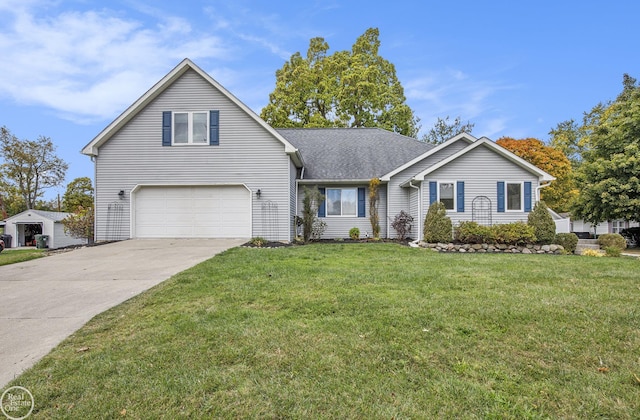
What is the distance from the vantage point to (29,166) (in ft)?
116

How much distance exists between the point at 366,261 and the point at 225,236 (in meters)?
Result: 7.17

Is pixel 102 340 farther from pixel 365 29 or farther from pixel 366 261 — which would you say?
pixel 365 29

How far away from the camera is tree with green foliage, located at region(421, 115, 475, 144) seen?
31.6 metres

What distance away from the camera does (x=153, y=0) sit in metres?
11.4

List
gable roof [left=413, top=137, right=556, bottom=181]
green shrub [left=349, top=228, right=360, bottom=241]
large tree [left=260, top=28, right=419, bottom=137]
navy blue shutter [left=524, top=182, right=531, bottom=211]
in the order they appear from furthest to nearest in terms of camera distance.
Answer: large tree [left=260, top=28, right=419, bottom=137] < green shrub [left=349, top=228, right=360, bottom=241] < navy blue shutter [left=524, top=182, right=531, bottom=211] < gable roof [left=413, top=137, right=556, bottom=181]

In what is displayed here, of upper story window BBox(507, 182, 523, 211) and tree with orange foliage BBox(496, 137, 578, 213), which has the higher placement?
tree with orange foliage BBox(496, 137, 578, 213)

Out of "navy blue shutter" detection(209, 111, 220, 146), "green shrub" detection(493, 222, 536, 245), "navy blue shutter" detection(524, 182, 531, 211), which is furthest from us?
"navy blue shutter" detection(209, 111, 220, 146)

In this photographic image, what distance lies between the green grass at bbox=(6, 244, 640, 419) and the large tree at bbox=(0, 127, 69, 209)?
41622 millimetres

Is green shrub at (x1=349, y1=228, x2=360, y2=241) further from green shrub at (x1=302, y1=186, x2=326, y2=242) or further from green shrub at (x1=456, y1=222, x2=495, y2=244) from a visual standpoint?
green shrub at (x1=456, y1=222, x2=495, y2=244)

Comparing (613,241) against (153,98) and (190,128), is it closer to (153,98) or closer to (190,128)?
(190,128)

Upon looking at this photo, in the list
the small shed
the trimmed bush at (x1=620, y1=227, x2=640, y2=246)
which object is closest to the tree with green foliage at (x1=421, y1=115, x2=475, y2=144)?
the trimmed bush at (x1=620, y1=227, x2=640, y2=246)

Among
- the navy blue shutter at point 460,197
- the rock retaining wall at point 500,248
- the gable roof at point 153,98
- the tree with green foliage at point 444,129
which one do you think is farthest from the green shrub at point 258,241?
the tree with green foliage at point 444,129

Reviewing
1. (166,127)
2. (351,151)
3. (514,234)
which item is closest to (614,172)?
(514,234)

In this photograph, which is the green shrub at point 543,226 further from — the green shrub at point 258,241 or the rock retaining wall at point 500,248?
the green shrub at point 258,241
